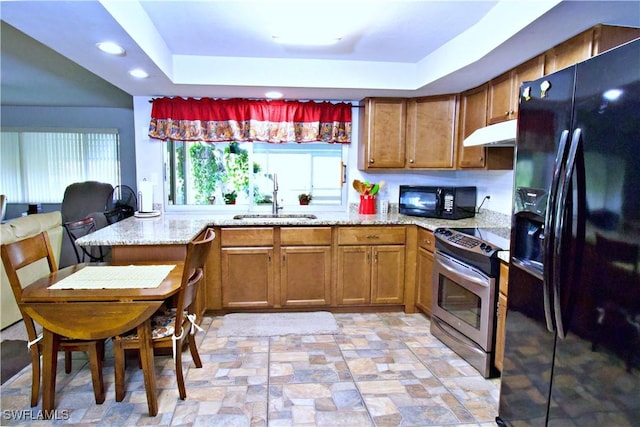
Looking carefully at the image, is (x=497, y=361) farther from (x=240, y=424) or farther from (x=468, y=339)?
(x=240, y=424)

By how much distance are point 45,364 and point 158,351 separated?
79cm

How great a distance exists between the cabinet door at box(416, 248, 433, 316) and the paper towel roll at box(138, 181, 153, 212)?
2528mm

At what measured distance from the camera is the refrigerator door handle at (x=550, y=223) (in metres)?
1.40

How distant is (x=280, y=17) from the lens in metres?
2.42

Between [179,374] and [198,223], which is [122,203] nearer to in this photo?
[198,223]

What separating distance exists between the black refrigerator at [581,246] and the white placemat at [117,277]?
70.4 inches

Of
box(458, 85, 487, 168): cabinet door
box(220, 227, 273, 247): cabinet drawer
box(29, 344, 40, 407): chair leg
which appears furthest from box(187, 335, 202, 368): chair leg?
box(458, 85, 487, 168): cabinet door

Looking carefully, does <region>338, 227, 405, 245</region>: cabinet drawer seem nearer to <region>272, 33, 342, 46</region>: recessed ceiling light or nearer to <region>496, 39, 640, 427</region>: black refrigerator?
<region>272, 33, 342, 46</region>: recessed ceiling light

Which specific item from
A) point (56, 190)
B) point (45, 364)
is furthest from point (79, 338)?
point (56, 190)

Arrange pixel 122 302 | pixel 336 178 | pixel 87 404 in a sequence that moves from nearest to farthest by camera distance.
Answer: pixel 122 302 → pixel 87 404 → pixel 336 178

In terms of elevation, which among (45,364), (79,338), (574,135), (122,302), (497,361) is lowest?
(497,361)

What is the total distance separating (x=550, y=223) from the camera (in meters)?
1.42

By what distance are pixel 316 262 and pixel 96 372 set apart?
1.86m

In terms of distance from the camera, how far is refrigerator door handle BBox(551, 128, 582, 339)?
1.34m
